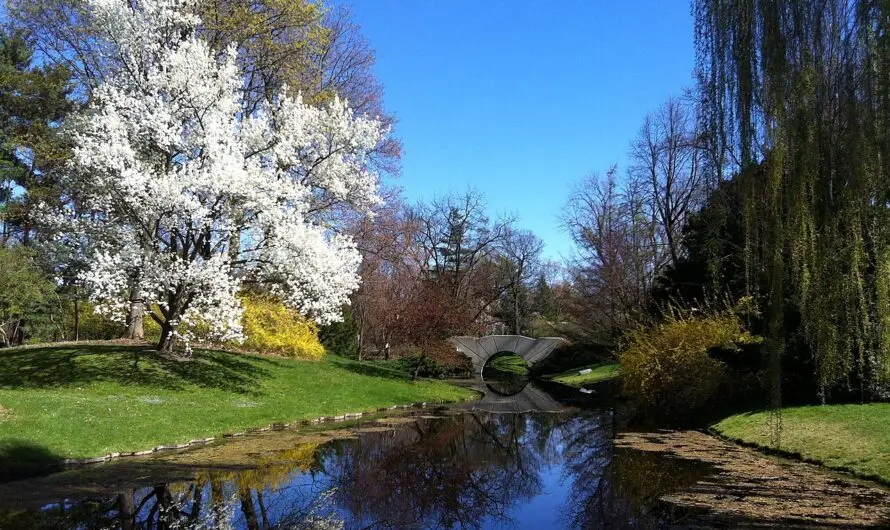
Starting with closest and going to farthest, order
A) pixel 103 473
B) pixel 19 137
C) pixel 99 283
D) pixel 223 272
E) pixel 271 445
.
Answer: pixel 103 473 → pixel 271 445 → pixel 99 283 → pixel 223 272 → pixel 19 137

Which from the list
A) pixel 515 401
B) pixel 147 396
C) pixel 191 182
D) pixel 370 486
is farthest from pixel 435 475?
pixel 515 401

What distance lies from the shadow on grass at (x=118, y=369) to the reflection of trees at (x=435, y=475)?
22.0 ft

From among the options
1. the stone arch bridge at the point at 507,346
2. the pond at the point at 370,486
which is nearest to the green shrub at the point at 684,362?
the pond at the point at 370,486

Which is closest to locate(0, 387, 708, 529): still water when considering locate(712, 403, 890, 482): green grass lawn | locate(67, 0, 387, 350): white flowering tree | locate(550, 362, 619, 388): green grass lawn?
locate(712, 403, 890, 482): green grass lawn

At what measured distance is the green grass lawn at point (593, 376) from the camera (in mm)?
35691

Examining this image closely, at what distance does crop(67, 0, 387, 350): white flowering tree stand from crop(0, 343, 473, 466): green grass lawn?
1.78m

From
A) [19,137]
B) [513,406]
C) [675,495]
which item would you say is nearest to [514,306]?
[513,406]

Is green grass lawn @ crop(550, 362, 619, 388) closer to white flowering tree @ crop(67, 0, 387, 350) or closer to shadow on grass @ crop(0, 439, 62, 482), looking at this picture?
white flowering tree @ crop(67, 0, 387, 350)

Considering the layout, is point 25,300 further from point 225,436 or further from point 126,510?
point 126,510

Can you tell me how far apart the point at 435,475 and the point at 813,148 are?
8.63 m

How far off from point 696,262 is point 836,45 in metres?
18.0

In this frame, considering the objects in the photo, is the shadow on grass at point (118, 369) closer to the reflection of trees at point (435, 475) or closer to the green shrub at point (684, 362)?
the reflection of trees at point (435, 475)

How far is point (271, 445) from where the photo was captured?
45.7 ft

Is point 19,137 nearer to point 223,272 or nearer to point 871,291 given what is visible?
point 223,272
